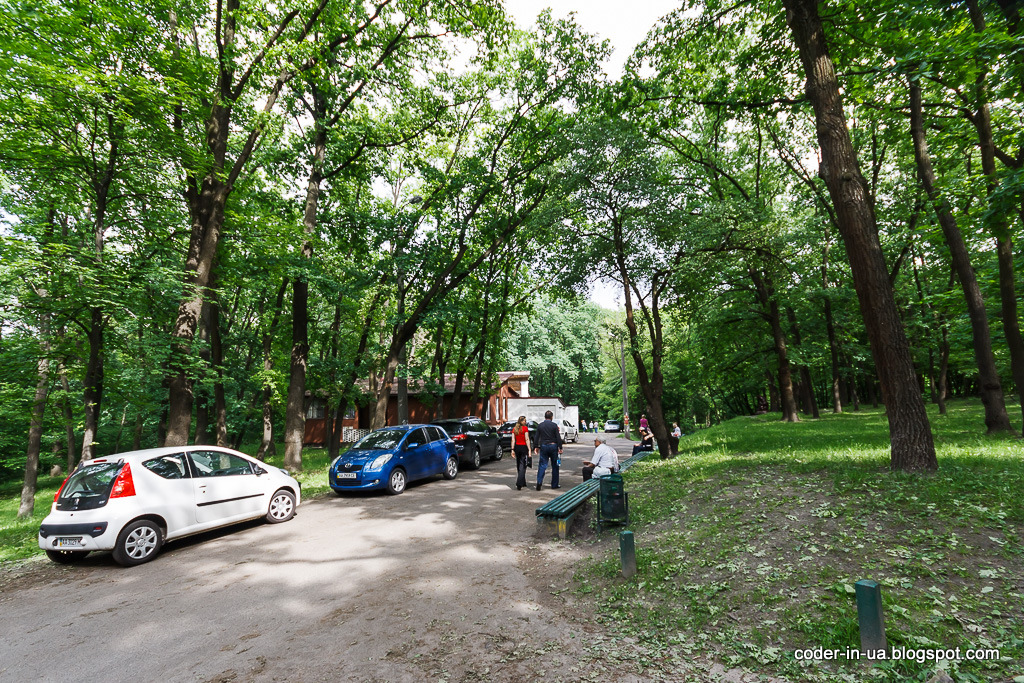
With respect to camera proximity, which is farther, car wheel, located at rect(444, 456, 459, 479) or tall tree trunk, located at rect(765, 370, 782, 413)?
tall tree trunk, located at rect(765, 370, 782, 413)

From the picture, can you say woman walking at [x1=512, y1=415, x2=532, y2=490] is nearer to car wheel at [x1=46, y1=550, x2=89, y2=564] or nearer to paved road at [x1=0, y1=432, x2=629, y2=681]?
paved road at [x1=0, y1=432, x2=629, y2=681]

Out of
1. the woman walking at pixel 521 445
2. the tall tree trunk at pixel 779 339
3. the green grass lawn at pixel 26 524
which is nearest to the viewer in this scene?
the green grass lawn at pixel 26 524

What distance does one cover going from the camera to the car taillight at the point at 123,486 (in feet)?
20.9

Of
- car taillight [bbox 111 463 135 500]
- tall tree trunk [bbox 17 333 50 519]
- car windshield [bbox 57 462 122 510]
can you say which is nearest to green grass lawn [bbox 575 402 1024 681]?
car taillight [bbox 111 463 135 500]

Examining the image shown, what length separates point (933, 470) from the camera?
6832 millimetres

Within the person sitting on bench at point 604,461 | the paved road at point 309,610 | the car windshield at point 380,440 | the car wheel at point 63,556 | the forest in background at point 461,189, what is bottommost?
the paved road at point 309,610

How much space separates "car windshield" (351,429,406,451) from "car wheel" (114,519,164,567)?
16.7ft

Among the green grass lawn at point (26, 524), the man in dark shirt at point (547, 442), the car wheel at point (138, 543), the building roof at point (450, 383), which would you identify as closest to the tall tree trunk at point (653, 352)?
the man in dark shirt at point (547, 442)

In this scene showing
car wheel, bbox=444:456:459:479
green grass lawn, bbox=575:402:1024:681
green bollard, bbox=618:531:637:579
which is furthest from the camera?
car wheel, bbox=444:456:459:479

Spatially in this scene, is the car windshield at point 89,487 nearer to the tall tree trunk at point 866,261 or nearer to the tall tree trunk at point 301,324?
the tall tree trunk at point 301,324

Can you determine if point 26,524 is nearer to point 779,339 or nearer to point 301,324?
point 301,324

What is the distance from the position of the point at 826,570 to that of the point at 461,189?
57.1 feet

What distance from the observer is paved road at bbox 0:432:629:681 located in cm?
379

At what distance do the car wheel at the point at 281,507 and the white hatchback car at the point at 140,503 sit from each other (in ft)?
1.84
